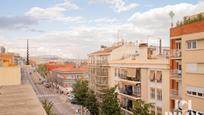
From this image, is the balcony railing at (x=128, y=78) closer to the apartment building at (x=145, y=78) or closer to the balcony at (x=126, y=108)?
A: the apartment building at (x=145, y=78)

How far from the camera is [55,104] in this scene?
285 feet

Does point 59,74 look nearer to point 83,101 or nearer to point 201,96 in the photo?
point 83,101

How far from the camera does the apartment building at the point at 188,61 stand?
100 ft

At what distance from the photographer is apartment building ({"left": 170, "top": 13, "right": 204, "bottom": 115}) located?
30.6 m

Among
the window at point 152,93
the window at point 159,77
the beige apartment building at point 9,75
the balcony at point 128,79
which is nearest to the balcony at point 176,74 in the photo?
the window at point 159,77

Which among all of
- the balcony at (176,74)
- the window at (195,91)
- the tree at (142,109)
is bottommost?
the tree at (142,109)

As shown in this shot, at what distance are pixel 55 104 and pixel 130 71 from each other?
1705 inches

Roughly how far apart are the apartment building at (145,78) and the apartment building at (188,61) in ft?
5.90

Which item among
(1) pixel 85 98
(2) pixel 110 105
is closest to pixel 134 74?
(2) pixel 110 105

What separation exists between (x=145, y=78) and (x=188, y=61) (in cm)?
1129

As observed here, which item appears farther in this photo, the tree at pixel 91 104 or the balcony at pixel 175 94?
the tree at pixel 91 104

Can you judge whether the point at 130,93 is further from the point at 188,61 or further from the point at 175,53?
the point at 188,61

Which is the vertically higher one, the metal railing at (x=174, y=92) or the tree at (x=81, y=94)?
the metal railing at (x=174, y=92)

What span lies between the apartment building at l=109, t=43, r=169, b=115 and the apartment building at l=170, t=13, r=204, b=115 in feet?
5.90
